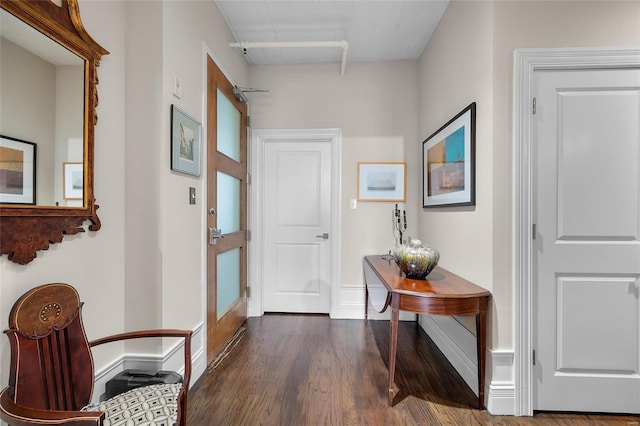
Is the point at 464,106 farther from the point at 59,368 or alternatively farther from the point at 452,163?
the point at 59,368

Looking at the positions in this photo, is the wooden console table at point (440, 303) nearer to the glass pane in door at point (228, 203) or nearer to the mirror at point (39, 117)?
the glass pane in door at point (228, 203)

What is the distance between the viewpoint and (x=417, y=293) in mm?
1754

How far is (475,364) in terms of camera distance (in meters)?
1.93

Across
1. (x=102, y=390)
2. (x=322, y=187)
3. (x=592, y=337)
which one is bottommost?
(x=102, y=390)

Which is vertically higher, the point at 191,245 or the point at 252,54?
the point at 252,54

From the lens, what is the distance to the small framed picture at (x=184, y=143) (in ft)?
5.76

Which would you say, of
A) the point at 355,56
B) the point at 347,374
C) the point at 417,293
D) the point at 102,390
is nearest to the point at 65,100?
the point at 102,390

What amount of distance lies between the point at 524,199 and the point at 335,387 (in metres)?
1.68

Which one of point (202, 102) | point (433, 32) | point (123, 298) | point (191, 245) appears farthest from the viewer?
point (433, 32)

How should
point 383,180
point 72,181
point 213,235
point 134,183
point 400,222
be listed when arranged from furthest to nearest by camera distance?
point 383,180 < point 400,222 < point 213,235 < point 134,183 < point 72,181

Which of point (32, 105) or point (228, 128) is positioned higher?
point (228, 128)

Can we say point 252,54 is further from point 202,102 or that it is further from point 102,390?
point 102,390

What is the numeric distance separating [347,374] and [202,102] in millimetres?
2232

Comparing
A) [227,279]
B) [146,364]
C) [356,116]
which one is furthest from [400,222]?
[146,364]
